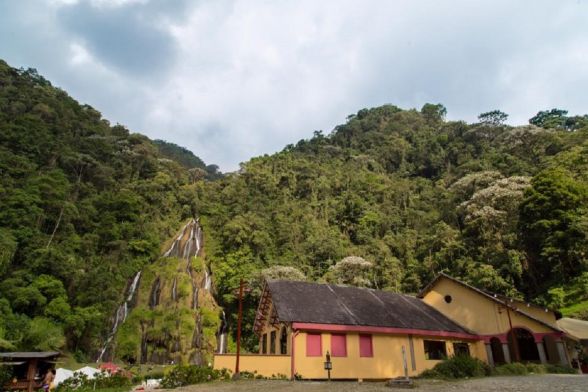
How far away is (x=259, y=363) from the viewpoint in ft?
56.0

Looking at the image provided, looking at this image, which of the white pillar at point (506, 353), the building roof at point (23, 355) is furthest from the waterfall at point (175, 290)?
the white pillar at point (506, 353)

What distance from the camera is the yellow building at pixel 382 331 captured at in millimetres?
17344

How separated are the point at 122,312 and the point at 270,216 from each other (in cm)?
1989

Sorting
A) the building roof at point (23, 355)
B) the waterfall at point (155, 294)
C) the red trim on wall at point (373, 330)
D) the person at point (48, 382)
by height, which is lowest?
the person at point (48, 382)

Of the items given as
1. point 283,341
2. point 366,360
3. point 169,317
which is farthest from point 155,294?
point 366,360

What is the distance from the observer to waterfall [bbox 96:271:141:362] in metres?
31.5

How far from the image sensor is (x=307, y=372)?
17141 mm

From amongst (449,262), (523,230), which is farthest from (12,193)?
(523,230)

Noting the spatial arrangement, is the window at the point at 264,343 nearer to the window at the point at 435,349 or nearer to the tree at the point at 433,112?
the window at the point at 435,349

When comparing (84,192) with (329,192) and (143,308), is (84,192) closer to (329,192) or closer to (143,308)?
(143,308)

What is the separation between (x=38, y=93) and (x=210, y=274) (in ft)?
130

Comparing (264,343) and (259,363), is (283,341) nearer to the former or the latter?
(259,363)

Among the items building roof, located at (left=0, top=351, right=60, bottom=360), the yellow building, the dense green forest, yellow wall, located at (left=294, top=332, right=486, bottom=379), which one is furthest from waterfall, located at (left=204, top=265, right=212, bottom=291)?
yellow wall, located at (left=294, top=332, right=486, bottom=379)

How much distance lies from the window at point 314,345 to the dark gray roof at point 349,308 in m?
0.71
